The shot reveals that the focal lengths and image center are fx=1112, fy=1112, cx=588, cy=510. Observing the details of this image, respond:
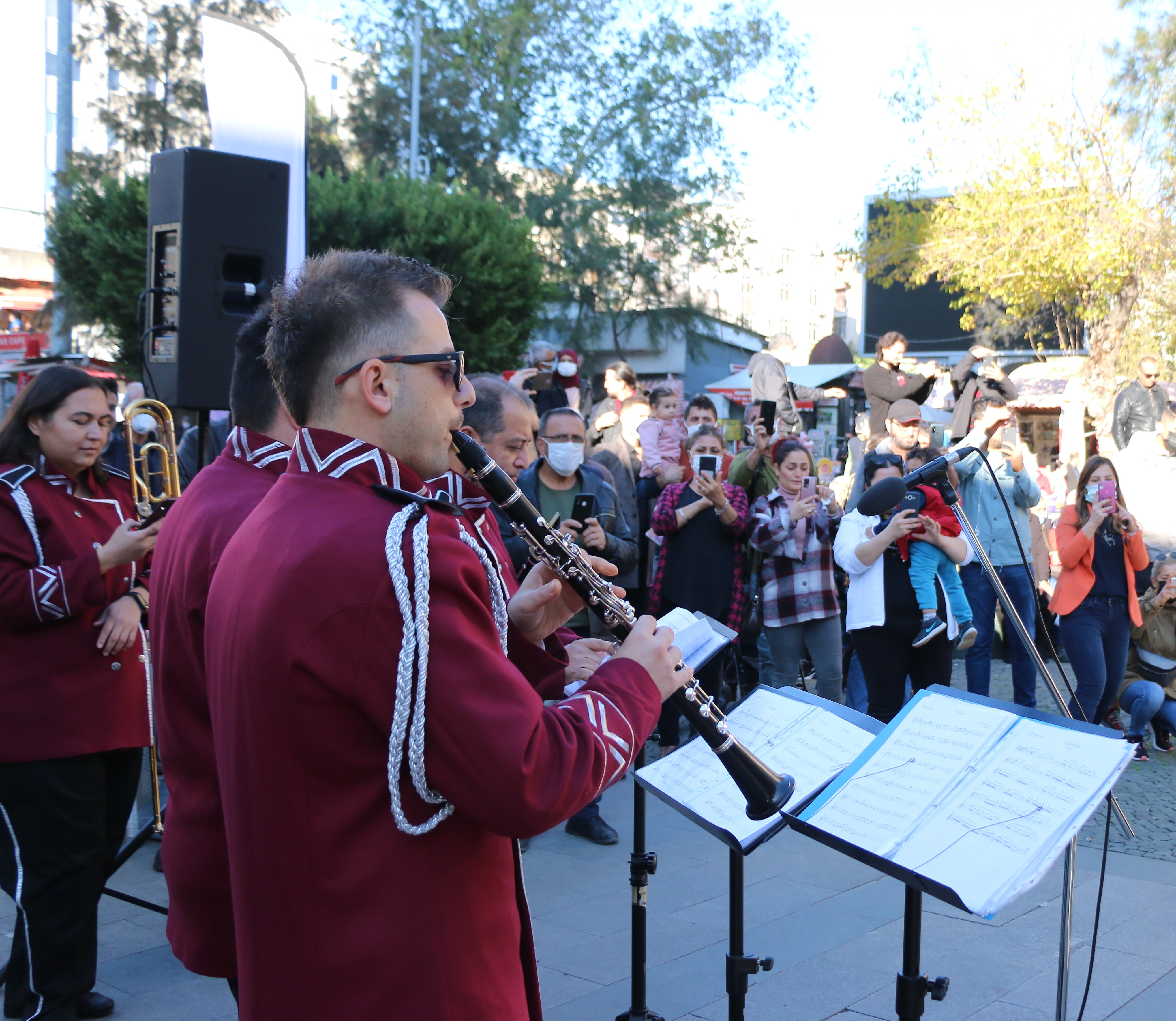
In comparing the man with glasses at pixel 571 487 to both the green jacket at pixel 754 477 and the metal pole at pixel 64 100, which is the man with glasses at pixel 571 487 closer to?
the green jacket at pixel 754 477

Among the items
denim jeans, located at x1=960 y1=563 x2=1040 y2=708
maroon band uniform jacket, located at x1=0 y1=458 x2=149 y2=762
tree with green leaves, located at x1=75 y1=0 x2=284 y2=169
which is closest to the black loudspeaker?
maroon band uniform jacket, located at x1=0 y1=458 x2=149 y2=762

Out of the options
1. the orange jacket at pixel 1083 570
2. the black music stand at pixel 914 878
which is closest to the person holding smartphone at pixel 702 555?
the orange jacket at pixel 1083 570

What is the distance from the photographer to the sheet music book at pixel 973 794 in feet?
6.03

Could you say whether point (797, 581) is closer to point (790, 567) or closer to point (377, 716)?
point (790, 567)

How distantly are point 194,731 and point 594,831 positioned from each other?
315cm

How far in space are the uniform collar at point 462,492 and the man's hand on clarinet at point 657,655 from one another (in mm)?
1265

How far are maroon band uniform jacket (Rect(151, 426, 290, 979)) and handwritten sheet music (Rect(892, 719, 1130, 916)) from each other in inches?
54.3

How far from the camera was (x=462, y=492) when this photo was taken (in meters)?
3.23

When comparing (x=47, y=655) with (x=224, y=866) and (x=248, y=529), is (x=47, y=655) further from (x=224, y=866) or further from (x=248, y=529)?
(x=248, y=529)

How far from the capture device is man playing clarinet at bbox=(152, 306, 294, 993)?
2.31m

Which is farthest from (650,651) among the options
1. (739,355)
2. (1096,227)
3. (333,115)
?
(739,355)

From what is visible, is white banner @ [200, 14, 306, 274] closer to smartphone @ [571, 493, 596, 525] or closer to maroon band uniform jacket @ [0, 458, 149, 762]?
smartphone @ [571, 493, 596, 525]

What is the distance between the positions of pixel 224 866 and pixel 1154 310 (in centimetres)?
2118

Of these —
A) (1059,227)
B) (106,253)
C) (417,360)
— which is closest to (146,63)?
(106,253)
